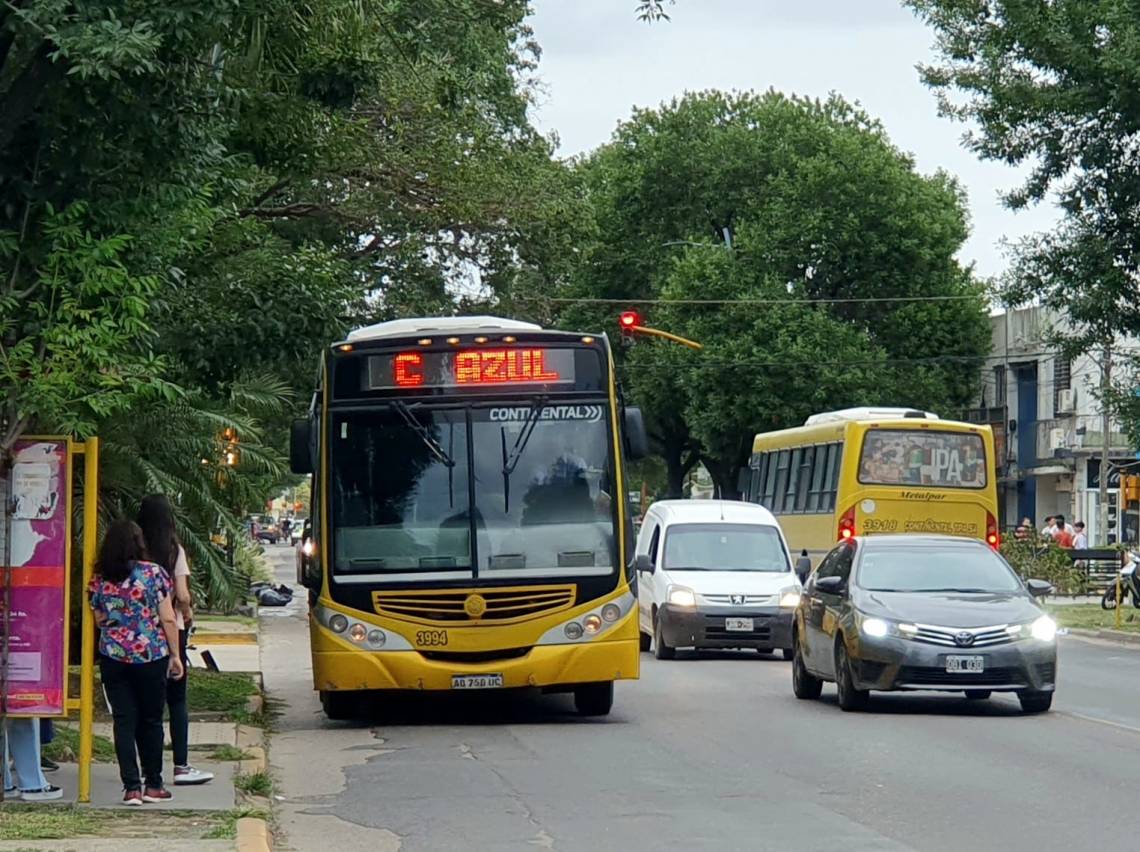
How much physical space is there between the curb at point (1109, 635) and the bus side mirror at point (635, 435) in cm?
1761

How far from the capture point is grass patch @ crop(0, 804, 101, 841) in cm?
1023

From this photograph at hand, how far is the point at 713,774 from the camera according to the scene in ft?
45.6

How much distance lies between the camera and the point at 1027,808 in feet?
39.2

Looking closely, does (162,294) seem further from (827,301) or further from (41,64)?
(827,301)

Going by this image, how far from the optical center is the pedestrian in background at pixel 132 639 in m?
11.7

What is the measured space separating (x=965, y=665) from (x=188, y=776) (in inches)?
283

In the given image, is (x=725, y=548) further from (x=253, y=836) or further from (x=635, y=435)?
(x=253, y=836)

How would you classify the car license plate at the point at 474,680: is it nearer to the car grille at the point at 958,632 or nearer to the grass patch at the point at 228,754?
the grass patch at the point at 228,754

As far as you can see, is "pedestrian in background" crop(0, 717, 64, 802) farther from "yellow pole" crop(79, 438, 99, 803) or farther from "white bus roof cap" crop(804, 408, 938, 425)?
"white bus roof cap" crop(804, 408, 938, 425)

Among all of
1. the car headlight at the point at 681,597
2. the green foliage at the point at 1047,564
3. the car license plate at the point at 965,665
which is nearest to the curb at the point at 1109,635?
the green foliage at the point at 1047,564

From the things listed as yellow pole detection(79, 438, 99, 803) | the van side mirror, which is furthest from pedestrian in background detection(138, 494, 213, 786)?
the van side mirror

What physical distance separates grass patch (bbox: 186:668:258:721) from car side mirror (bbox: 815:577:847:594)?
5.32 meters

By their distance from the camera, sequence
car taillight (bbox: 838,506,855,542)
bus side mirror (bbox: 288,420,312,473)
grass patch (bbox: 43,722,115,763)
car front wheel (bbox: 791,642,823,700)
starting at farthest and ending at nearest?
car taillight (bbox: 838,506,855,542) → car front wheel (bbox: 791,642,823,700) → bus side mirror (bbox: 288,420,312,473) → grass patch (bbox: 43,722,115,763)

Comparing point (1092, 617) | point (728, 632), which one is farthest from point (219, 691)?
point (1092, 617)
